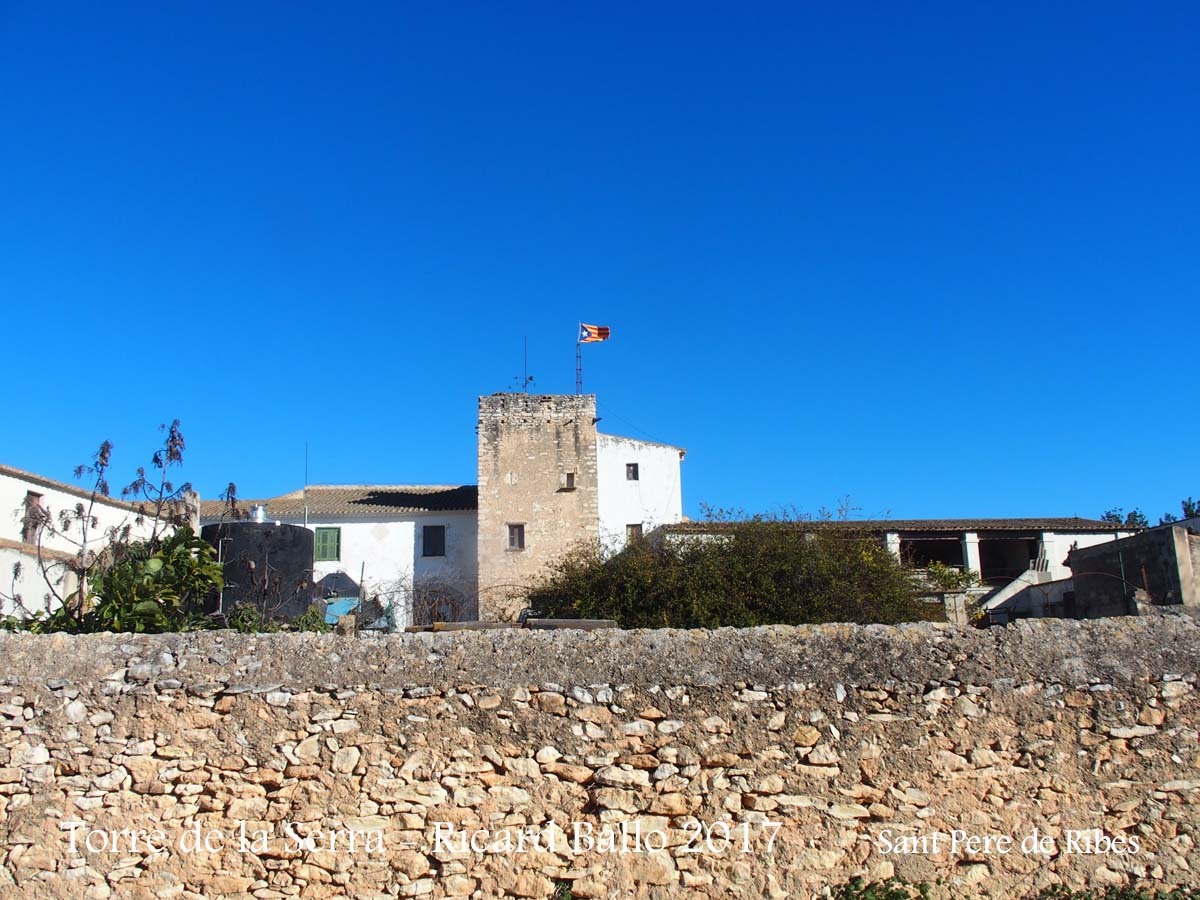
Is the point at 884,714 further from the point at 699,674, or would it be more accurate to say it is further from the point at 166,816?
the point at 166,816

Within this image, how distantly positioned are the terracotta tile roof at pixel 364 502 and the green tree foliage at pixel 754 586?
18938 mm

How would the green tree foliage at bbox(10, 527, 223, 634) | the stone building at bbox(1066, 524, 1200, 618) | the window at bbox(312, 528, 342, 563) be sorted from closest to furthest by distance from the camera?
the green tree foliage at bbox(10, 527, 223, 634), the stone building at bbox(1066, 524, 1200, 618), the window at bbox(312, 528, 342, 563)

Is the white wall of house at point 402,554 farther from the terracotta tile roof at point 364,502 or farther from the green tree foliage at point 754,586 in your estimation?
the green tree foliage at point 754,586

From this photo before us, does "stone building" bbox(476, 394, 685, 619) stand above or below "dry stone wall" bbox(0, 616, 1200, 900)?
above

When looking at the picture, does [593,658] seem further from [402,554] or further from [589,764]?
[402,554]

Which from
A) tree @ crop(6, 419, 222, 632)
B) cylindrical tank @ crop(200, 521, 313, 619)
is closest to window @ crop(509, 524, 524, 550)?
cylindrical tank @ crop(200, 521, 313, 619)

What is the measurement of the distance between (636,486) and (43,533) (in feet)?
74.5

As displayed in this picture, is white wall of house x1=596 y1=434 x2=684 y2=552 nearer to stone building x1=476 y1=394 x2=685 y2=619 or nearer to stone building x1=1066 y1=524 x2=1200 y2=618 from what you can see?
stone building x1=476 y1=394 x2=685 y2=619

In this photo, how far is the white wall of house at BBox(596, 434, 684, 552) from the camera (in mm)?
37438

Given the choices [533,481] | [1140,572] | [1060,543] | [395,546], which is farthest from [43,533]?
[1060,543]

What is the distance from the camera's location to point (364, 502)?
39.1 metres

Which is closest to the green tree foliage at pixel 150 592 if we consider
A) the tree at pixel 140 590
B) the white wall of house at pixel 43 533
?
the tree at pixel 140 590

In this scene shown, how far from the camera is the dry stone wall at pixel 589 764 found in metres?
5.45

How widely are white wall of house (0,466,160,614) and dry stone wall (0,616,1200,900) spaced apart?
1574cm
